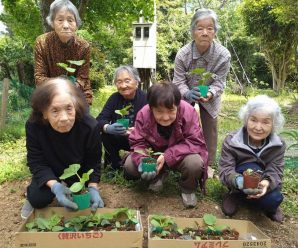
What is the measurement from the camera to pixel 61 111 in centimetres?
233

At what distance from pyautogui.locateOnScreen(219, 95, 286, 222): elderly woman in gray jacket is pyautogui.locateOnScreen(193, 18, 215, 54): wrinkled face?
746mm

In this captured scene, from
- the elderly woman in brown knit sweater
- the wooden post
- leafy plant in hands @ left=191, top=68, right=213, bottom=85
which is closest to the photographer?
leafy plant in hands @ left=191, top=68, right=213, bottom=85

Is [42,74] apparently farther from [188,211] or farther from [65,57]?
[188,211]

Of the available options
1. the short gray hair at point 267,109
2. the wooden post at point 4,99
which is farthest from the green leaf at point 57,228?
the wooden post at point 4,99

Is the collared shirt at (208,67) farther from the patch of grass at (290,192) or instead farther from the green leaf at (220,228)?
the green leaf at (220,228)

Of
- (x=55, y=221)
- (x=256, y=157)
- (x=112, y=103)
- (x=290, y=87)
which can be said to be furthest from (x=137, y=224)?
(x=290, y=87)

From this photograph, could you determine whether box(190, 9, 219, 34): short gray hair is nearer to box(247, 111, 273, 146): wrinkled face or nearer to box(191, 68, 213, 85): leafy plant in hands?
box(191, 68, 213, 85): leafy plant in hands

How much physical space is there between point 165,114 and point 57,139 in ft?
2.54

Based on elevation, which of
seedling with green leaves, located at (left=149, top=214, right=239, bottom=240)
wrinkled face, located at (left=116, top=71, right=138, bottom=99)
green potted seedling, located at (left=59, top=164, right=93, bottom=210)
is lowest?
seedling with green leaves, located at (left=149, top=214, right=239, bottom=240)

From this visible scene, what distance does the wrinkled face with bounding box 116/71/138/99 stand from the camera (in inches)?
127

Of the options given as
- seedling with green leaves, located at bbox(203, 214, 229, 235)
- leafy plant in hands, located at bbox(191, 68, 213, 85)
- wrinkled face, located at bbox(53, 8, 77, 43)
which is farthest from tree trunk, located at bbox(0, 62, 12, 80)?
seedling with green leaves, located at bbox(203, 214, 229, 235)

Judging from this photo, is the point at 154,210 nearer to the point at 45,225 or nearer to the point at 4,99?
the point at 45,225

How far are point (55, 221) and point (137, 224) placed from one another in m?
0.50

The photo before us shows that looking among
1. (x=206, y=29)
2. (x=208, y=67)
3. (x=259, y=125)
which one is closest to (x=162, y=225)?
(x=259, y=125)
